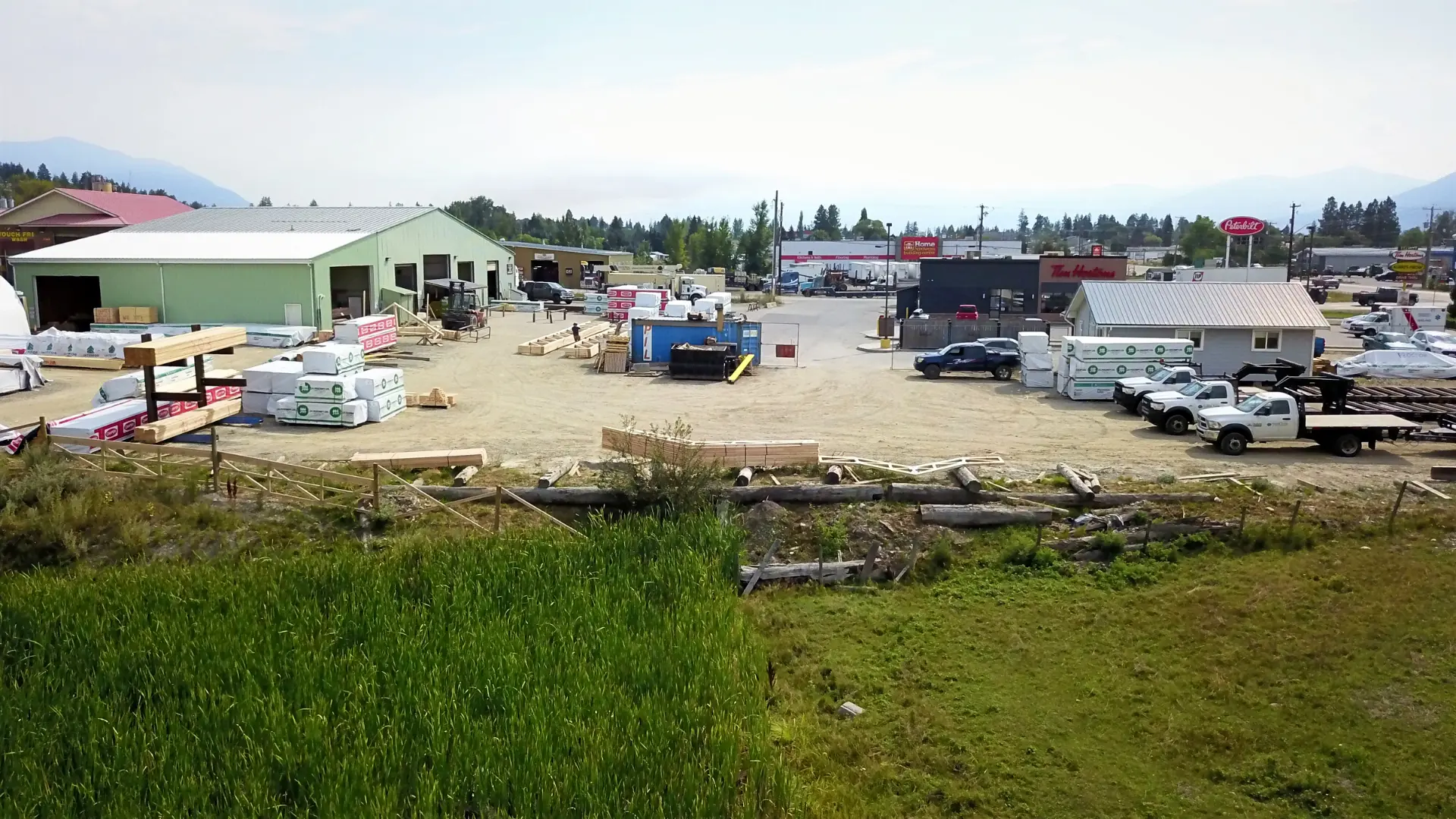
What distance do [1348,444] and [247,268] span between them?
1659 inches

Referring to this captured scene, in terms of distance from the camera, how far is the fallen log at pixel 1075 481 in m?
18.4

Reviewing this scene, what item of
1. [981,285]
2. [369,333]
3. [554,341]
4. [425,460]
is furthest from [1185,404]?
[981,285]

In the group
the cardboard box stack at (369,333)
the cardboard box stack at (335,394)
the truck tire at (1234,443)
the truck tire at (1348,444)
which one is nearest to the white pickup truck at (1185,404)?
the truck tire at (1234,443)

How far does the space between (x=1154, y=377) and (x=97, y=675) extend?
26459 millimetres

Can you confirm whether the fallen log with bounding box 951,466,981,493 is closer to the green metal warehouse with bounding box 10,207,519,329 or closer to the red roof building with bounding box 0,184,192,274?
the green metal warehouse with bounding box 10,207,519,329

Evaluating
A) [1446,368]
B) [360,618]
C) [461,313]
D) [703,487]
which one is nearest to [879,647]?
[703,487]

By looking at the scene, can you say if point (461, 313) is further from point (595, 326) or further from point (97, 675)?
point (97, 675)

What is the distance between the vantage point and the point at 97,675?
1054cm

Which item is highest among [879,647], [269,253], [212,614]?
[269,253]

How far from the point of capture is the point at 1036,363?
107 ft

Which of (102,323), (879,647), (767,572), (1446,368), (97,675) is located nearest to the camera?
(97,675)

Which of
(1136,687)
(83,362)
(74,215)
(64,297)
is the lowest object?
(1136,687)

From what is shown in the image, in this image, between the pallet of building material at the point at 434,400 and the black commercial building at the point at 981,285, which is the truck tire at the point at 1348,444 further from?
the black commercial building at the point at 981,285

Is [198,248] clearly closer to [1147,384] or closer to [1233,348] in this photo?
[1147,384]
